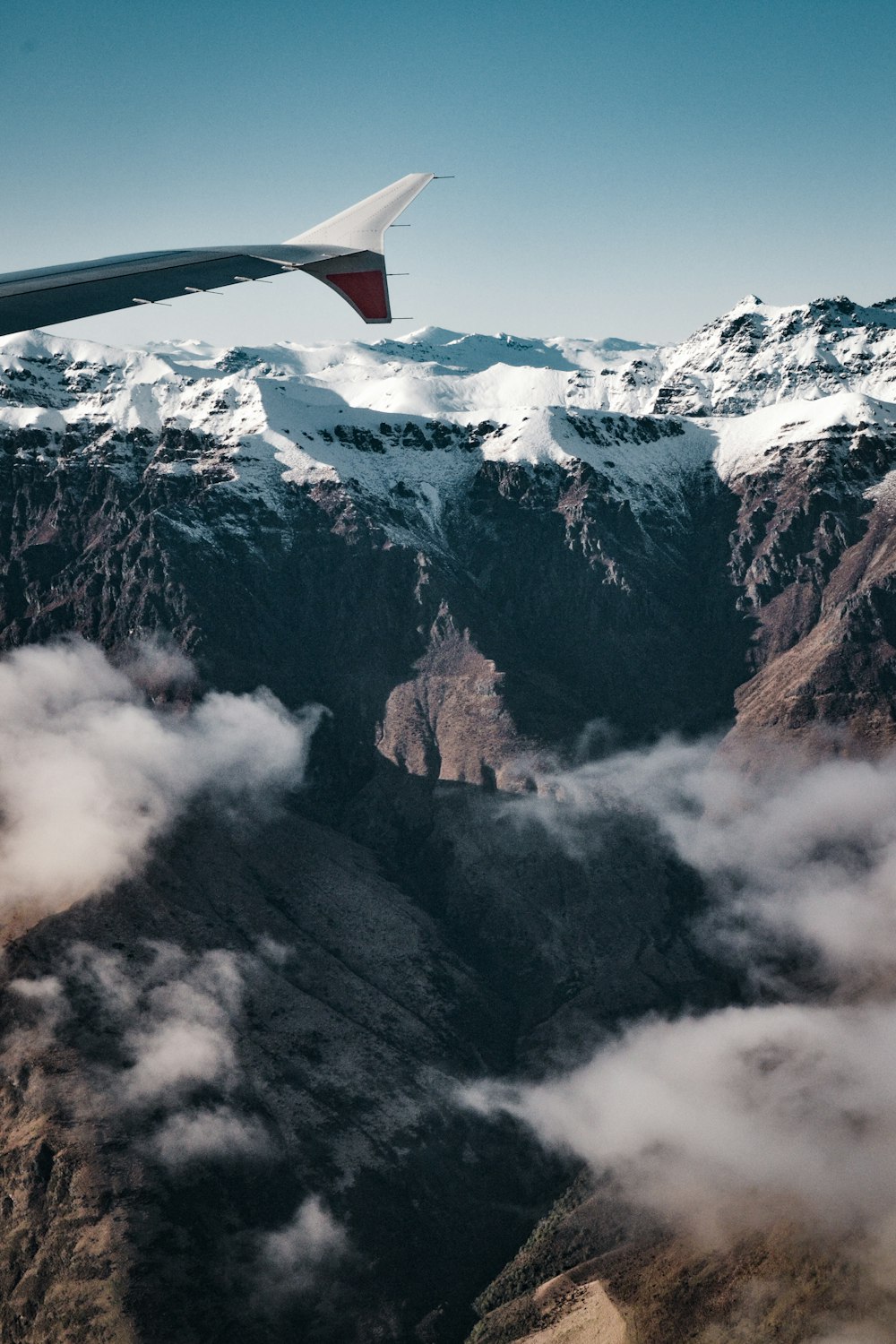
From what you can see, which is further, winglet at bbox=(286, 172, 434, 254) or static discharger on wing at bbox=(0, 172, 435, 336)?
winglet at bbox=(286, 172, 434, 254)

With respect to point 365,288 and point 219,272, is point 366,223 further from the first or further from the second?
point 219,272

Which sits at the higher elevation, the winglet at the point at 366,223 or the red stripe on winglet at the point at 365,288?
the winglet at the point at 366,223

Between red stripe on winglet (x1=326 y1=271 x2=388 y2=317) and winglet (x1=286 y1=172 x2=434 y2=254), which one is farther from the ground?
winglet (x1=286 y1=172 x2=434 y2=254)

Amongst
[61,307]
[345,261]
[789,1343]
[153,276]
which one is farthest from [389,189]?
[789,1343]

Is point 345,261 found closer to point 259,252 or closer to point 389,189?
point 259,252
